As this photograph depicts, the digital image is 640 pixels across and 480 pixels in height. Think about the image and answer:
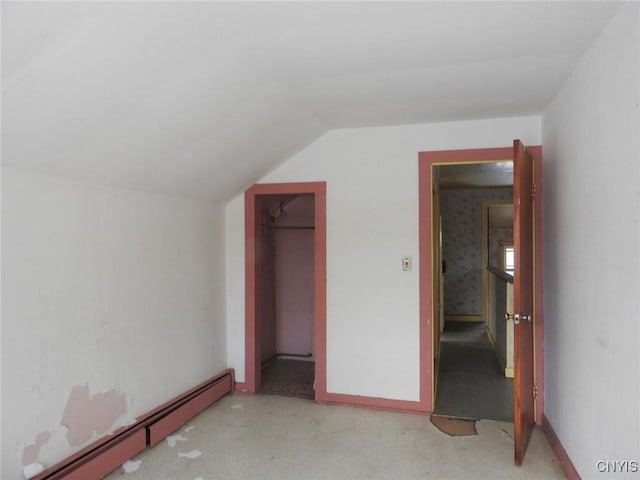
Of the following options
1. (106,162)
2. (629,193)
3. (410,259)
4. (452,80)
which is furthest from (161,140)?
(629,193)

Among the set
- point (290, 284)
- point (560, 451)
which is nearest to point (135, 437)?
point (290, 284)

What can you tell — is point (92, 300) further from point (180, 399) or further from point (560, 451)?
point (560, 451)

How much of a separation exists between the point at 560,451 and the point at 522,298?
971 mm

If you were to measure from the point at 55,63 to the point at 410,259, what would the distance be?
2.64 m

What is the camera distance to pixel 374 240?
3.50m

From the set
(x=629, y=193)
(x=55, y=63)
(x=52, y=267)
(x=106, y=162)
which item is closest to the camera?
(x=55, y=63)

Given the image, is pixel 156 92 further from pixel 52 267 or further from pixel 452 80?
pixel 452 80

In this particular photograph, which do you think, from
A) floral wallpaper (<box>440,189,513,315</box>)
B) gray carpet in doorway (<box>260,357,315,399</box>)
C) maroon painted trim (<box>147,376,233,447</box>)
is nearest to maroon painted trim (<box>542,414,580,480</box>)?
gray carpet in doorway (<box>260,357,315,399</box>)

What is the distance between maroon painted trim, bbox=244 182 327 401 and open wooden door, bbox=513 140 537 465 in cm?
153

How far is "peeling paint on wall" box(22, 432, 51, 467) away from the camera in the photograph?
2016mm

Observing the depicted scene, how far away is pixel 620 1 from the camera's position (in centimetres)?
169

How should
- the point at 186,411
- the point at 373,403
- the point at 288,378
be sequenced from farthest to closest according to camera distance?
the point at 288,378, the point at 373,403, the point at 186,411

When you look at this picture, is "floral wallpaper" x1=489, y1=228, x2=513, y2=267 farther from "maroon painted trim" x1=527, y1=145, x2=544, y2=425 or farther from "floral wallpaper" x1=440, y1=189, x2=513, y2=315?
"maroon painted trim" x1=527, y1=145, x2=544, y2=425

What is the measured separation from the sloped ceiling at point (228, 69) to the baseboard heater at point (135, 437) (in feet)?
4.93
